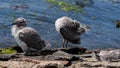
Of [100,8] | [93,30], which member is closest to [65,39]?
[93,30]

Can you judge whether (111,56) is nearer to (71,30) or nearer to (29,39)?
(29,39)

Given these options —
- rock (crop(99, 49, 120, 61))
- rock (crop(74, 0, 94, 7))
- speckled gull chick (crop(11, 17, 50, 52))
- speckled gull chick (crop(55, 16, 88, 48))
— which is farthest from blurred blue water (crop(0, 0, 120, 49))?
rock (crop(99, 49, 120, 61))

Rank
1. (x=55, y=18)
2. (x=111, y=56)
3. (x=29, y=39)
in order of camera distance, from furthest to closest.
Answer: (x=55, y=18), (x=29, y=39), (x=111, y=56)

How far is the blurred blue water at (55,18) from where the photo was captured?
20.9m

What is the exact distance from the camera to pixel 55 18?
24328mm

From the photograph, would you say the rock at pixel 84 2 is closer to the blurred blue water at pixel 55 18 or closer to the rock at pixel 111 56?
the blurred blue water at pixel 55 18

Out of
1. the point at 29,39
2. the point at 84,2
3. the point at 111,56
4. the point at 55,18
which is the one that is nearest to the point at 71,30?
the point at 29,39

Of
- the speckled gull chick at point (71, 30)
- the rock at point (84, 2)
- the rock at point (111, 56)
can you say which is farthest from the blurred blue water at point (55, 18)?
the rock at point (111, 56)

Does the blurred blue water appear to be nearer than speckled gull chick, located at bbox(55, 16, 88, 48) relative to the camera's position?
No

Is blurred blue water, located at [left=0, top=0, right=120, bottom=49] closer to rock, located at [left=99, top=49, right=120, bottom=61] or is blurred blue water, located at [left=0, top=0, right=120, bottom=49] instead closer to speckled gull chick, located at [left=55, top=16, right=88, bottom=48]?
speckled gull chick, located at [left=55, top=16, right=88, bottom=48]

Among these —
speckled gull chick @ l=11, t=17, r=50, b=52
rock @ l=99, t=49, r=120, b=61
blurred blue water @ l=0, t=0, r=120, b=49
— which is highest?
speckled gull chick @ l=11, t=17, r=50, b=52

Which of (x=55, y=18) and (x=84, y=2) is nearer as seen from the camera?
(x=55, y=18)

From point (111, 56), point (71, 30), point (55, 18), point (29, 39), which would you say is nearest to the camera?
point (111, 56)

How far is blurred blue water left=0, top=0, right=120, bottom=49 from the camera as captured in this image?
20.9 m
